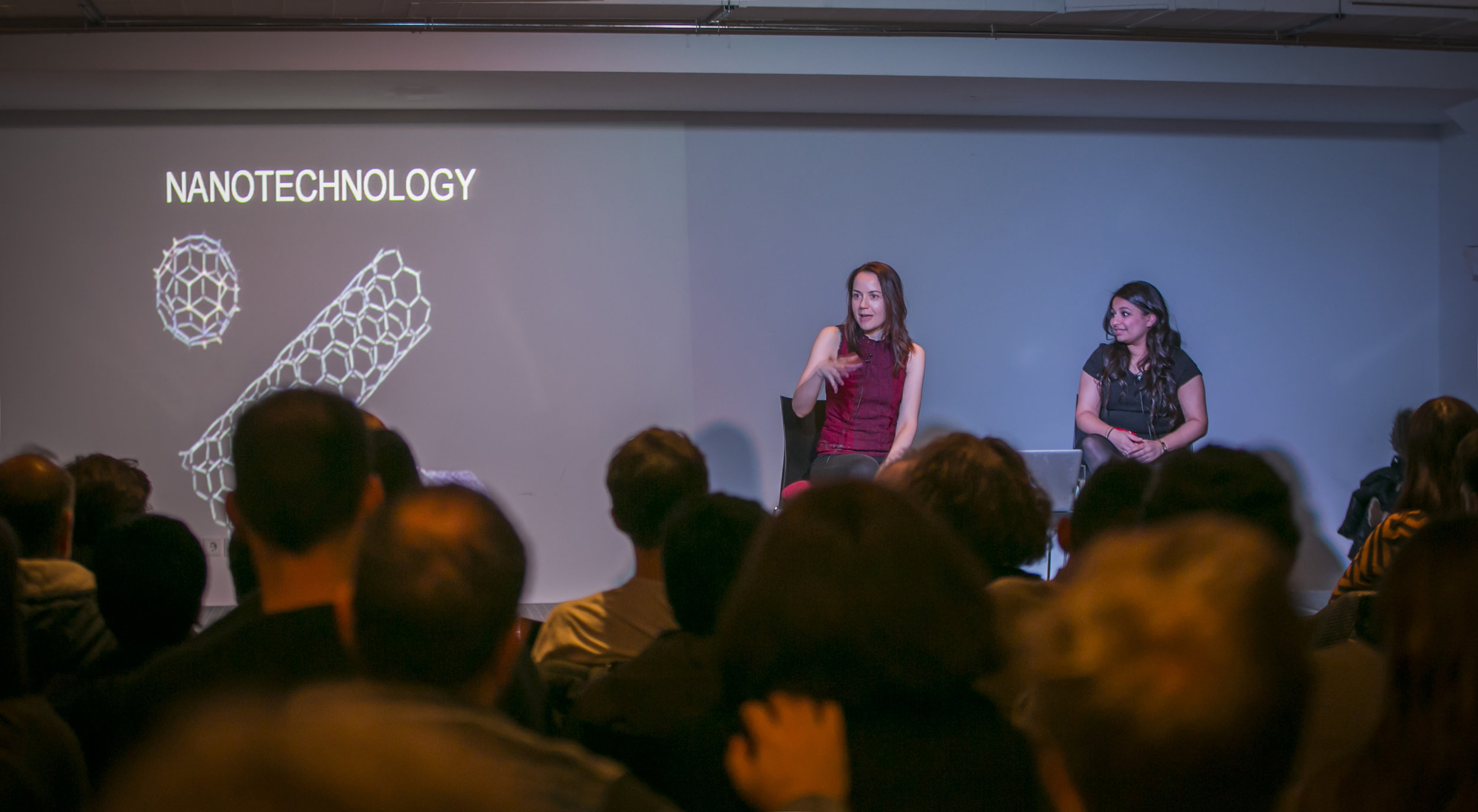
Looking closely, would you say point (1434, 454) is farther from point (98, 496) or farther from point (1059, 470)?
point (98, 496)

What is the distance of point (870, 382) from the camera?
4586 millimetres

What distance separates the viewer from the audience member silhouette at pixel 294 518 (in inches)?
51.3

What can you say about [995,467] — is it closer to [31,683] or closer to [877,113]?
[31,683]

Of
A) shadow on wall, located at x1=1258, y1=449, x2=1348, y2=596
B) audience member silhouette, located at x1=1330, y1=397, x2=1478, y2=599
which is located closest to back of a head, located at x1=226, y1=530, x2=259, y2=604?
audience member silhouette, located at x1=1330, y1=397, x2=1478, y2=599

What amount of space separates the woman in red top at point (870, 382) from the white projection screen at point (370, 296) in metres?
1.18

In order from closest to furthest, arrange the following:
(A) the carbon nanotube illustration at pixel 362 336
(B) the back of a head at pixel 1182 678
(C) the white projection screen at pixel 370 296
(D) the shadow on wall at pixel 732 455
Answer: (B) the back of a head at pixel 1182 678 → (C) the white projection screen at pixel 370 296 → (A) the carbon nanotube illustration at pixel 362 336 → (D) the shadow on wall at pixel 732 455

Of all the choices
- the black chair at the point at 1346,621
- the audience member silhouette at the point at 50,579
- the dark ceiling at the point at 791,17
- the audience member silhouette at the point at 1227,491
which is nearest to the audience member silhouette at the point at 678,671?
the audience member silhouette at the point at 1227,491

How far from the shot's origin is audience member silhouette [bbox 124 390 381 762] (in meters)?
1.30

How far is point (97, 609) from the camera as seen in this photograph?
2.00 m

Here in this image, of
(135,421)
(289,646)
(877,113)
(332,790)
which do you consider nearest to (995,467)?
(289,646)

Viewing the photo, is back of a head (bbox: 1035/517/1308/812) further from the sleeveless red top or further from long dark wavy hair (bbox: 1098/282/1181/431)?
long dark wavy hair (bbox: 1098/282/1181/431)

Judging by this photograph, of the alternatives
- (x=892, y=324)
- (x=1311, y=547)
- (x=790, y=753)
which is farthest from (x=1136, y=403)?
(x=790, y=753)

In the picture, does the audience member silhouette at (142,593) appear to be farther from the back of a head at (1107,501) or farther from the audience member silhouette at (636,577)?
the back of a head at (1107,501)

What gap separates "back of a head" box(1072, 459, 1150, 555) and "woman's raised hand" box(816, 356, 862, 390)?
230 centimetres
